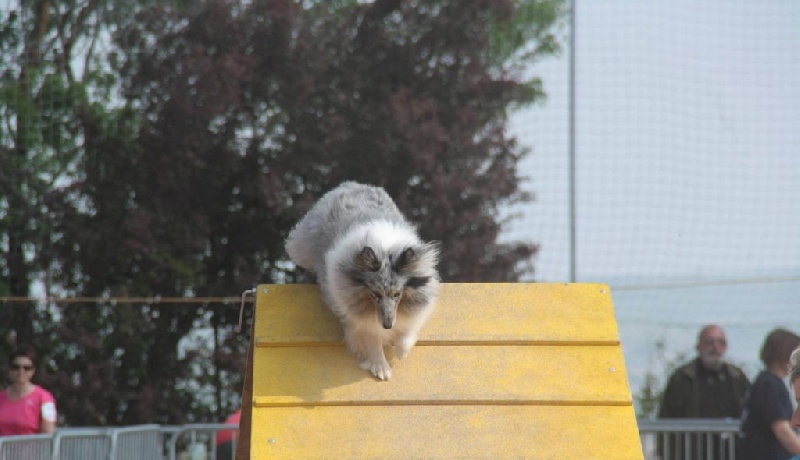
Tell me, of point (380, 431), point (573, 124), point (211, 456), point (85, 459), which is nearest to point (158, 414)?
point (211, 456)

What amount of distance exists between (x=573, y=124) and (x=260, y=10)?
3.30 m

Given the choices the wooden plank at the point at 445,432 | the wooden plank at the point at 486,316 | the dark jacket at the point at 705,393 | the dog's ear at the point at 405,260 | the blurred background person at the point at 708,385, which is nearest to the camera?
the wooden plank at the point at 445,432

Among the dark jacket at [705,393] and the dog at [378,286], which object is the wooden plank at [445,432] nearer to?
the dog at [378,286]

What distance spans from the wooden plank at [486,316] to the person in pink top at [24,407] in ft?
11.2

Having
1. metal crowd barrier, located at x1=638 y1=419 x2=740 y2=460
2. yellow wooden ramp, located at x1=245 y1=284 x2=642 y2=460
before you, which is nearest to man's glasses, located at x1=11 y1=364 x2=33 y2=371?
yellow wooden ramp, located at x1=245 y1=284 x2=642 y2=460

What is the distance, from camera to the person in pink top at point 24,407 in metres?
7.42

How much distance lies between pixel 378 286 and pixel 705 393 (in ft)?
18.4

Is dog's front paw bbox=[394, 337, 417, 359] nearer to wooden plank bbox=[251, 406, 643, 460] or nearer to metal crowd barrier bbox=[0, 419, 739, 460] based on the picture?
wooden plank bbox=[251, 406, 643, 460]

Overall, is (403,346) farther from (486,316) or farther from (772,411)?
(772,411)

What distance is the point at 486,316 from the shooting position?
4824mm

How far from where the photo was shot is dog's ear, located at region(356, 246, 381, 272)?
426 cm

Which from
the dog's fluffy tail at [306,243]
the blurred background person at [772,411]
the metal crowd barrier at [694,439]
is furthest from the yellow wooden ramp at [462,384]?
the metal crowd barrier at [694,439]

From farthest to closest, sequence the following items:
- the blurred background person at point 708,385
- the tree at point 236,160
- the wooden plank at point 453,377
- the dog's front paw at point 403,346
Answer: the tree at point 236,160 < the blurred background person at point 708,385 < the dog's front paw at point 403,346 < the wooden plank at point 453,377

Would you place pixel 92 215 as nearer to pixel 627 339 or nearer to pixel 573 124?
pixel 573 124
